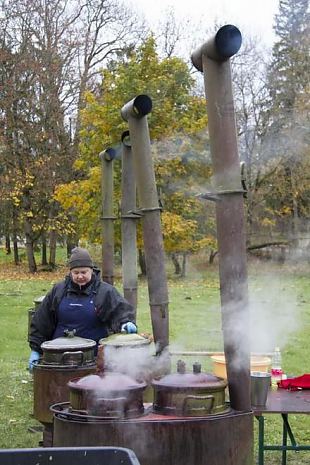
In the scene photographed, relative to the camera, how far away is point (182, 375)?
332cm

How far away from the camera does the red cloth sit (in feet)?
14.3

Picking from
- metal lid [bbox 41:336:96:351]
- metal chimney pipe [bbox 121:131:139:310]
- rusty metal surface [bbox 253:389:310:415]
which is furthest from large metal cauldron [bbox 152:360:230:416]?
metal chimney pipe [bbox 121:131:139:310]

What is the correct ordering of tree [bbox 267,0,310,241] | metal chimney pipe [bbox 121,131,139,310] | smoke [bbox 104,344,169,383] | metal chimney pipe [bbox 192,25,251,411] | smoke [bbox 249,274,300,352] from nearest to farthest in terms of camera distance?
metal chimney pipe [bbox 192,25,251,411], smoke [bbox 104,344,169,383], smoke [bbox 249,274,300,352], tree [bbox 267,0,310,241], metal chimney pipe [bbox 121,131,139,310]

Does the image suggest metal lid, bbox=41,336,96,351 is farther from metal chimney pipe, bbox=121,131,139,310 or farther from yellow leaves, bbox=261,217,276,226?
yellow leaves, bbox=261,217,276,226

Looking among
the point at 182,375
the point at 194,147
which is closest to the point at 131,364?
the point at 182,375

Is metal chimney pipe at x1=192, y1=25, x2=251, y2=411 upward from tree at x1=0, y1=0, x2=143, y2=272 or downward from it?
downward

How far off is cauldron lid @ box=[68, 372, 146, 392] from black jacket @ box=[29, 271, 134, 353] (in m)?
1.50

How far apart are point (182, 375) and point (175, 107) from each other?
5365mm

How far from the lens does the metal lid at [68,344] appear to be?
4.34 metres

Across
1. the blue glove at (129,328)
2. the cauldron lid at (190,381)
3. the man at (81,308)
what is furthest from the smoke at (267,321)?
the cauldron lid at (190,381)

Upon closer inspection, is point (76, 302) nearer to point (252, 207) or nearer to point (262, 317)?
point (262, 317)

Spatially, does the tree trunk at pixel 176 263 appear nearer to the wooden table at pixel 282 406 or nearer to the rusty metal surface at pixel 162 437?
the wooden table at pixel 282 406

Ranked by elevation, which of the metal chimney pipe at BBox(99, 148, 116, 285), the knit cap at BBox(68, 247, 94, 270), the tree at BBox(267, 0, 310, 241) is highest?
the tree at BBox(267, 0, 310, 241)

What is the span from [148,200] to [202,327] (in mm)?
5964
